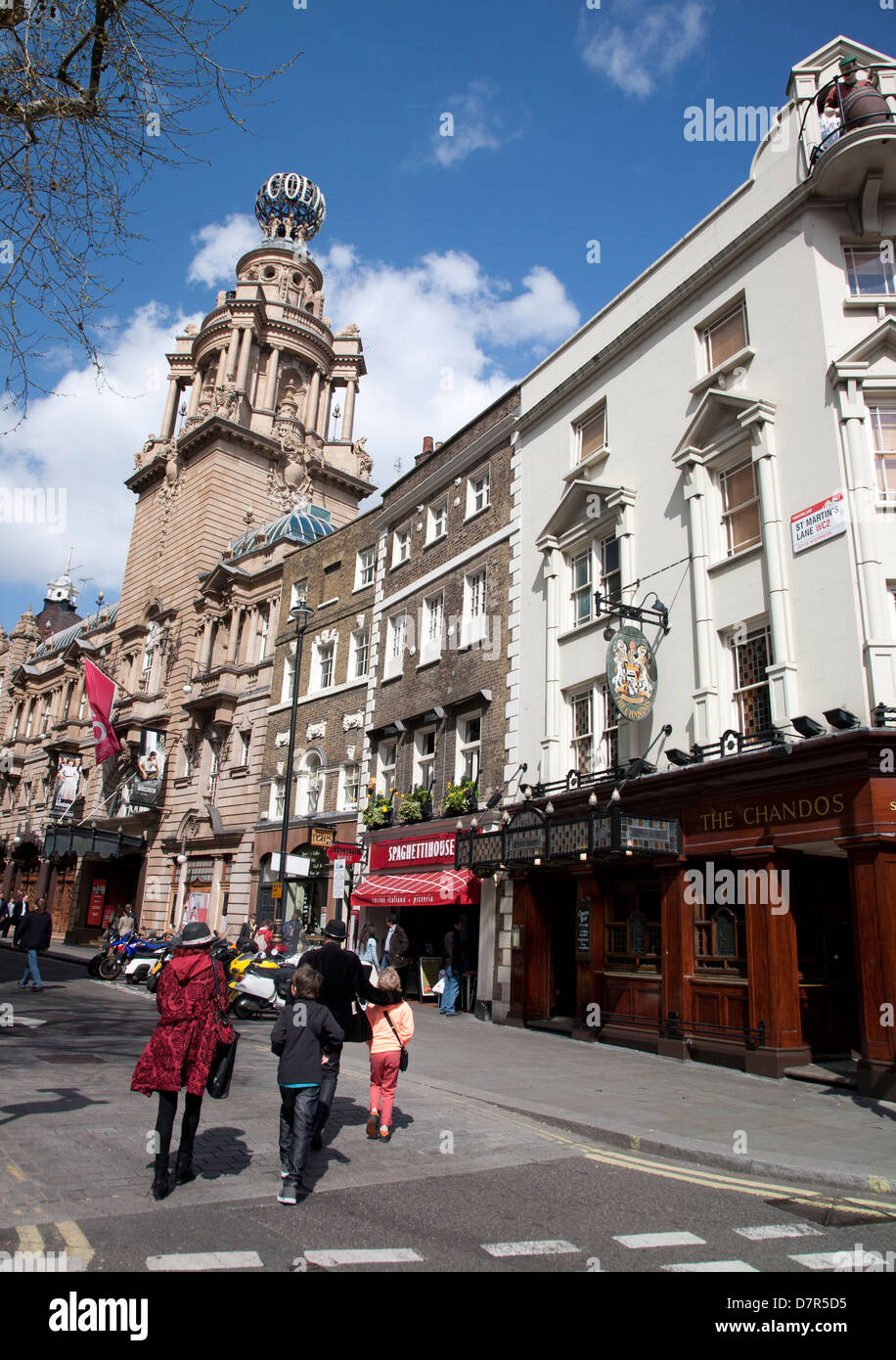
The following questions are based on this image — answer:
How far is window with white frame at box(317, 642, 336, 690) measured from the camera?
28.6 m

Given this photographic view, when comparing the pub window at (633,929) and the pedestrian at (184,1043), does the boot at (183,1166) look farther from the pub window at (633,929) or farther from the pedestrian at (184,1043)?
the pub window at (633,929)

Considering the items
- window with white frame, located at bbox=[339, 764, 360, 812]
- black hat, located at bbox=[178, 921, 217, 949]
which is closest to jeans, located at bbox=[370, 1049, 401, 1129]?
black hat, located at bbox=[178, 921, 217, 949]

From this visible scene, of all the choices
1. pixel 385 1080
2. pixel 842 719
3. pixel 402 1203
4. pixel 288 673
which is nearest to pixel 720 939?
pixel 842 719

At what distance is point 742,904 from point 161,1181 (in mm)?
9723

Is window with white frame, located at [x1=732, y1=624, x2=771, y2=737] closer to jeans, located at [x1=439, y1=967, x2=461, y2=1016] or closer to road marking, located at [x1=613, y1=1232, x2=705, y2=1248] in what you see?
road marking, located at [x1=613, y1=1232, x2=705, y2=1248]

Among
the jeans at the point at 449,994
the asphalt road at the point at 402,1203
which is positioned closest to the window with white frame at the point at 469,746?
the jeans at the point at 449,994

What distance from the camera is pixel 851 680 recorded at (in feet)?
38.8

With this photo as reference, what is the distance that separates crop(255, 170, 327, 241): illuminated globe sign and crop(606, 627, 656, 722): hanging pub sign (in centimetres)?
5202

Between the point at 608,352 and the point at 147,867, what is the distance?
28.5 m

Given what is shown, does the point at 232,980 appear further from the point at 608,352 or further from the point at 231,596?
the point at 231,596

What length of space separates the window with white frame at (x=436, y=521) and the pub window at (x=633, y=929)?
480 inches

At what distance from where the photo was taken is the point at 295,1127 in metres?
5.93

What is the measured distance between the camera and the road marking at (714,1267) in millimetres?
4816

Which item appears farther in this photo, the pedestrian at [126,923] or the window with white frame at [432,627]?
the pedestrian at [126,923]
